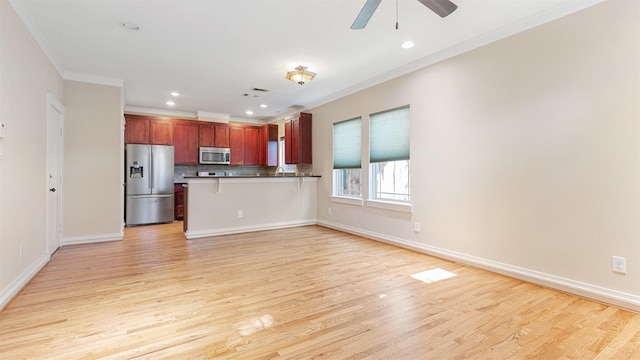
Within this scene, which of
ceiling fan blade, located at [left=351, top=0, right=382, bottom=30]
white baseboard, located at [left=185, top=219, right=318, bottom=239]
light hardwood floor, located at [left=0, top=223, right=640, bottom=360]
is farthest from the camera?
white baseboard, located at [left=185, top=219, right=318, bottom=239]

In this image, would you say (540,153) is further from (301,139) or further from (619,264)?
(301,139)

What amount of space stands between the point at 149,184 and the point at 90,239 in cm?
199

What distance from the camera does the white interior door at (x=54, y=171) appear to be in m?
3.86

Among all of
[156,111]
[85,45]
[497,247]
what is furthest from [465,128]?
[156,111]

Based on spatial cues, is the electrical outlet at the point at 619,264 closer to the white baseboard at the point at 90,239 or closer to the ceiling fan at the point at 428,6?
the ceiling fan at the point at 428,6

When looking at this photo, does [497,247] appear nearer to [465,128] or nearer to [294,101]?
[465,128]

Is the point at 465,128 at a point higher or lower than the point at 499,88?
lower

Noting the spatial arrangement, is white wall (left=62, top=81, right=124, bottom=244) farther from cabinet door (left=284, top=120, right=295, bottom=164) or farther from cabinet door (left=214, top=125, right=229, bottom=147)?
cabinet door (left=284, top=120, right=295, bottom=164)

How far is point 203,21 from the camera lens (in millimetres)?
3033

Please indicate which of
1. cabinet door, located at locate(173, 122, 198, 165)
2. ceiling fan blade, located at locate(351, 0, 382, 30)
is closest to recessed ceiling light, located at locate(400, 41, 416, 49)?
ceiling fan blade, located at locate(351, 0, 382, 30)

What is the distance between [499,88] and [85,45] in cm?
479

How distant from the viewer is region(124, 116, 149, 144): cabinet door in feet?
22.2

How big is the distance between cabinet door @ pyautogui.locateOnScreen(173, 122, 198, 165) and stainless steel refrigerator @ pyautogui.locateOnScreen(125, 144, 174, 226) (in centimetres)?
52

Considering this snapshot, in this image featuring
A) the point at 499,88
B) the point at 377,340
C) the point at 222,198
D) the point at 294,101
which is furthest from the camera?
the point at 294,101
